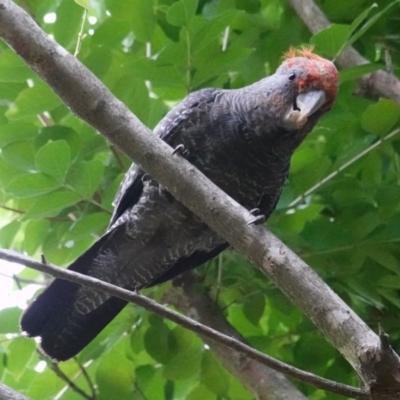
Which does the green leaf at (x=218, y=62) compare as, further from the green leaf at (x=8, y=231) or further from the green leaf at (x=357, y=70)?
the green leaf at (x=8, y=231)

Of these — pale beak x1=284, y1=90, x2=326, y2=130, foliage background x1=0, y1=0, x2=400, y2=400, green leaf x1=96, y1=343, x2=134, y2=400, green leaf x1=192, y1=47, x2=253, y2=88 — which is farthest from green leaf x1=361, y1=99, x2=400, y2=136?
green leaf x1=96, y1=343, x2=134, y2=400

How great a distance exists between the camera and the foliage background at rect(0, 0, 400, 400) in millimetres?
1461

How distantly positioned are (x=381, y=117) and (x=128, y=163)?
61 cm

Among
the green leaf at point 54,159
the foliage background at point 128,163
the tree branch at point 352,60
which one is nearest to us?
the green leaf at point 54,159

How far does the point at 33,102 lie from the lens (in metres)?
1.46

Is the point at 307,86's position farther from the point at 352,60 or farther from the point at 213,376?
the point at 213,376

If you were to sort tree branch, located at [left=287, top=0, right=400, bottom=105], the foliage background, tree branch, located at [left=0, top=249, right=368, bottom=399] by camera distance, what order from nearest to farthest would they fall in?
tree branch, located at [left=0, top=249, right=368, bottom=399]
the foliage background
tree branch, located at [left=287, top=0, right=400, bottom=105]

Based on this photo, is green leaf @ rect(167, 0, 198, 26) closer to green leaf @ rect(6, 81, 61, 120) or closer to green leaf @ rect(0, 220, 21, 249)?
green leaf @ rect(6, 81, 61, 120)

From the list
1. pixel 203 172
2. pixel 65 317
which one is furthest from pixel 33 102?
pixel 65 317

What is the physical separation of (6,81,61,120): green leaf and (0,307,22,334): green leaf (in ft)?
1.41

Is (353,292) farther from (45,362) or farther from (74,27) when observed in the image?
(74,27)

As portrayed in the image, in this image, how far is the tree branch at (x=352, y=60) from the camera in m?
1.58

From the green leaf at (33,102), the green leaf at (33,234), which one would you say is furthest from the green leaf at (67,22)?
→ the green leaf at (33,234)

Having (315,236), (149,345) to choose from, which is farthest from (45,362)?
(315,236)
